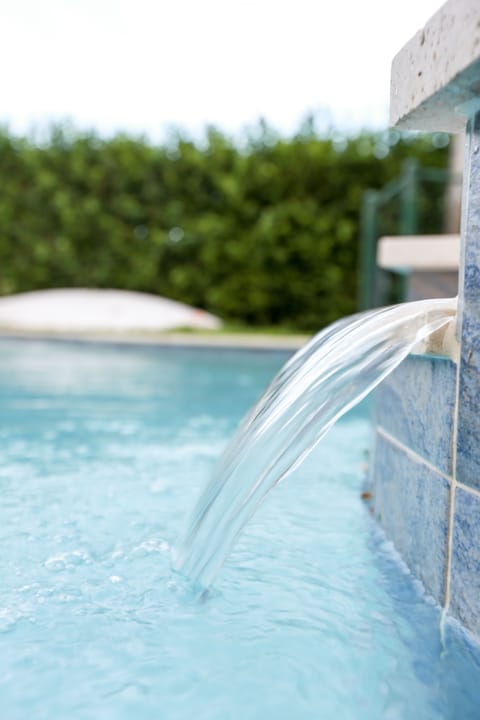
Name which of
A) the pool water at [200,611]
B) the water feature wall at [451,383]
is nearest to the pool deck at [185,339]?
the pool water at [200,611]

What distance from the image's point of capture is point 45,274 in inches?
495

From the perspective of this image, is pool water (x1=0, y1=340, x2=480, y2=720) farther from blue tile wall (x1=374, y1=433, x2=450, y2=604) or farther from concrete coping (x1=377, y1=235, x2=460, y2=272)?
concrete coping (x1=377, y1=235, x2=460, y2=272)

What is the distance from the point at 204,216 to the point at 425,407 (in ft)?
33.0

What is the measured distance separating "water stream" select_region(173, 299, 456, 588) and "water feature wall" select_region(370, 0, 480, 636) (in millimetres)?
126

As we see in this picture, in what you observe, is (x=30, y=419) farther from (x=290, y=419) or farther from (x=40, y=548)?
(x=290, y=419)

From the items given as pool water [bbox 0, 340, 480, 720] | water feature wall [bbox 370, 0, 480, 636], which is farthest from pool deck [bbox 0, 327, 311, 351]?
water feature wall [bbox 370, 0, 480, 636]

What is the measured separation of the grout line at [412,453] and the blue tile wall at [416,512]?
1 cm

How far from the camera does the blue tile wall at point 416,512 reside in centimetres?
190

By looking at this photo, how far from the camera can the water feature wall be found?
1.55m

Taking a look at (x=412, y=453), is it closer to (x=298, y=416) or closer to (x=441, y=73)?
(x=298, y=416)

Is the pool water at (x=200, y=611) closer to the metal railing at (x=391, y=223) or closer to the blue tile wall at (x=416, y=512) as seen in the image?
the blue tile wall at (x=416, y=512)

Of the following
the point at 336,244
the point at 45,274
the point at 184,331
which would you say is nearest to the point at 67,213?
the point at 45,274

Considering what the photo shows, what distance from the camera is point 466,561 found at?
1728mm

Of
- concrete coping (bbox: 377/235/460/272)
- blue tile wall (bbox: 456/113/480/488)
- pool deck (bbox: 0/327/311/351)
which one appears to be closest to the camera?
blue tile wall (bbox: 456/113/480/488)
